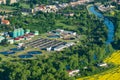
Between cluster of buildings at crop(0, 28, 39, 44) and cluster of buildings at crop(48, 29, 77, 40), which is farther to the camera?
cluster of buildings at crop(48, 29, 77, 40)

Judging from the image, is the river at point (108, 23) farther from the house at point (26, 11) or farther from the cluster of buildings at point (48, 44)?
the house at point (26, 11)

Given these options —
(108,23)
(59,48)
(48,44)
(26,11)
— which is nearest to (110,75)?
(59,48)

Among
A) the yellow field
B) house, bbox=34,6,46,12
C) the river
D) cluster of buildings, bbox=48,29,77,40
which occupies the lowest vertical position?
the river

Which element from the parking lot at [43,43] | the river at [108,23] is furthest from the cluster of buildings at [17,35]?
the river at [108,23]

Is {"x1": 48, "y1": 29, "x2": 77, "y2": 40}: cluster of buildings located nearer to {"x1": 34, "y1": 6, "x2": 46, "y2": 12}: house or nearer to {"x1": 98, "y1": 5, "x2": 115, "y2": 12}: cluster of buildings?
{"x1": 34, "y1": 6, "x2": 46, "y2": 12}: house

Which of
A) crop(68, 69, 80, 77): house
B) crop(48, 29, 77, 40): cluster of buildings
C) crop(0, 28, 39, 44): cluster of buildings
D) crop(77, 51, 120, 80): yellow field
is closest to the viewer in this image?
crop(77, 51, 120, 80): yellow field

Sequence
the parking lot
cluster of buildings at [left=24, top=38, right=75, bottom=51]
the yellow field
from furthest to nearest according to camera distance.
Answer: the parking lot → cluster of buildings at [left=24, top=38, right=75, bottom=51] → the yellow field

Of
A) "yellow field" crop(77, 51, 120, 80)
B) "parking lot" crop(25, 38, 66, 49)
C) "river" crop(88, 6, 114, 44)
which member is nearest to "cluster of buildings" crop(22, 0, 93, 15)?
"river" crop(88, 6, 114, 44)

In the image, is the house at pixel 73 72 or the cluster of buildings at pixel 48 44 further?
the cluster of buildings at pixel 48 44

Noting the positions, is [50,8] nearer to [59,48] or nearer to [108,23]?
[108,23]
